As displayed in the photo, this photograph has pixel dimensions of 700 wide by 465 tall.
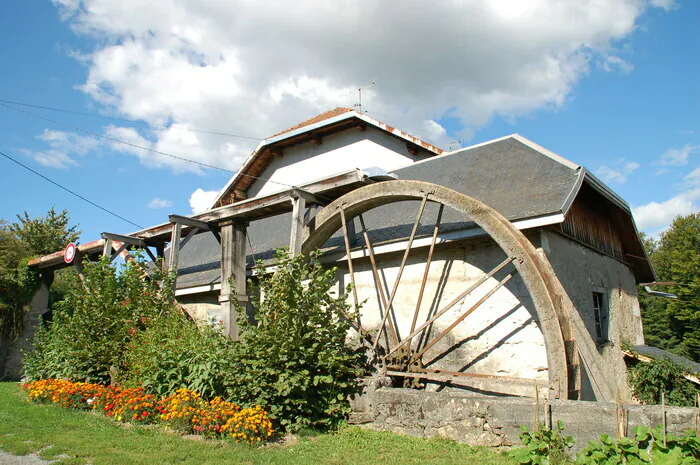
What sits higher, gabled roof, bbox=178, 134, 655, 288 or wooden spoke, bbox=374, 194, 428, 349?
gabled roof, bbox=178, 134, 655, 288

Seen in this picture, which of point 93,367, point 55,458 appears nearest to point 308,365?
point 55,458

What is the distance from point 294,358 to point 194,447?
148 centimetres

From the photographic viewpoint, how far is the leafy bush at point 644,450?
3992 mm

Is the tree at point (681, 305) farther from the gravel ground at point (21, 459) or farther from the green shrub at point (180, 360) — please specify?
the gravel ground at point (21, 459)

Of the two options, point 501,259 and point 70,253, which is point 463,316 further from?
point 70,253

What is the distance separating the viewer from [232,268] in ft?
30.0

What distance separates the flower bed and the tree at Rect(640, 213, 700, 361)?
2139cm

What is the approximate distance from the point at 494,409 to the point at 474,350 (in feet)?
6.00

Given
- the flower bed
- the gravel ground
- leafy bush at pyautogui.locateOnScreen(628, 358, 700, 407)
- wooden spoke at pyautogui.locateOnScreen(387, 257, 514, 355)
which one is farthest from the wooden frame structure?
leafy bush at pyautogui.locateOnScreen(628, 358, 700, 407)

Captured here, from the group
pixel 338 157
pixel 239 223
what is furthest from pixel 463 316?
pixel 338 157

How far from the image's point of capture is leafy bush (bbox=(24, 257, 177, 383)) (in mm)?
8297

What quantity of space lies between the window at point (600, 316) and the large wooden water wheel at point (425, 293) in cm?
258

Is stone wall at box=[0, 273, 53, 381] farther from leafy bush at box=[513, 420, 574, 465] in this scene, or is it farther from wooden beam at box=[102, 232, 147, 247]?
leafy bush at box=[513, 420, 574, 465]

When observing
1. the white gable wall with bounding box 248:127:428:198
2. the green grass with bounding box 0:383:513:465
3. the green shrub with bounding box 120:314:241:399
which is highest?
the white gable wall with bounding box 248:127:428:198
